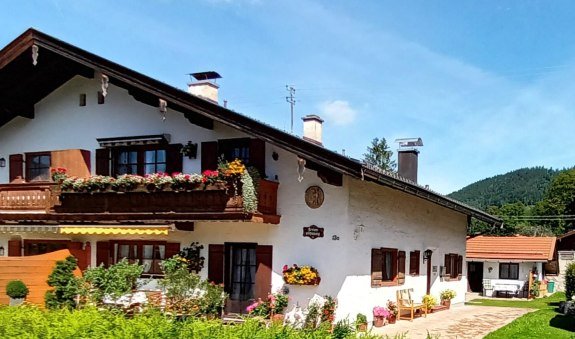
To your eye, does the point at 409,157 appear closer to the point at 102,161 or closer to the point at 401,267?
the point at 401,267

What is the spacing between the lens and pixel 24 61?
1788 centimetres

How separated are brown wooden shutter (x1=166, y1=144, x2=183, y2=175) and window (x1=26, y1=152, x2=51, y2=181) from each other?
14.5 feet

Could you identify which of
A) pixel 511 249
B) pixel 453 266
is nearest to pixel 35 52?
pixel 453 266

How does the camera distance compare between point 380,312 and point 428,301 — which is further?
point 428,301

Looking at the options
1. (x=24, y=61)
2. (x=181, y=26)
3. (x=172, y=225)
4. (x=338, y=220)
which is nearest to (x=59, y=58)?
(x=24, y=61)

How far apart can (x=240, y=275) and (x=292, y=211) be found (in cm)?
229

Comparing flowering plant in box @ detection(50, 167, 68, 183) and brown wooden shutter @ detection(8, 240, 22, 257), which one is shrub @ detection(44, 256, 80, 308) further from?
brown wooden shutter @ detection(8, 240, 22, 257)

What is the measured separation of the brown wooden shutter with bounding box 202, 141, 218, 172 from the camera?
15969mm

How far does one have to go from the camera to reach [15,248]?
1881cm

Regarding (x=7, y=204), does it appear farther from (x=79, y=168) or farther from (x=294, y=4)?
(x=294, y=4)

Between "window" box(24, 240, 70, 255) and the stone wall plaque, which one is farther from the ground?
the stone wall plaque

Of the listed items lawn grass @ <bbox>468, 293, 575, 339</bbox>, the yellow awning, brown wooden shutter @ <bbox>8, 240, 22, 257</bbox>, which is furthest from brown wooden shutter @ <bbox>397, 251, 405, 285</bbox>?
brown wooden shutter @ <bbox>8, 240, 22, 257</bbox>

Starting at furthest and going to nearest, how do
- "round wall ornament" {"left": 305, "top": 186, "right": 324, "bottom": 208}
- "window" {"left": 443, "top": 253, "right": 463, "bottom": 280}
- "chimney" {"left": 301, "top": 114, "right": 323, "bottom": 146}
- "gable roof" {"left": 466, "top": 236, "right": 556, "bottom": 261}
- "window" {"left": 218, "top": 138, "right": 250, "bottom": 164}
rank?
"gable roof" {"left": 466, "top": 236, "right": 556, "bottom": 261}, "window" {"left": 443, "top": 253, "right": 463, "bottom": 280}, "chimney" {"left": 301, "top": 114, "right": 323, "bottom": 146}, "window" {"left": 218, "top": 138, "right": 250, "bottom": 164}, "round wall ornament" {"left": 305, "top": 186, "right": 324, "bottom": 208}

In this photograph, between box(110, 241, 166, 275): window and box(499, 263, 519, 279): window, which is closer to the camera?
box(110, 241, 166, 275): window
